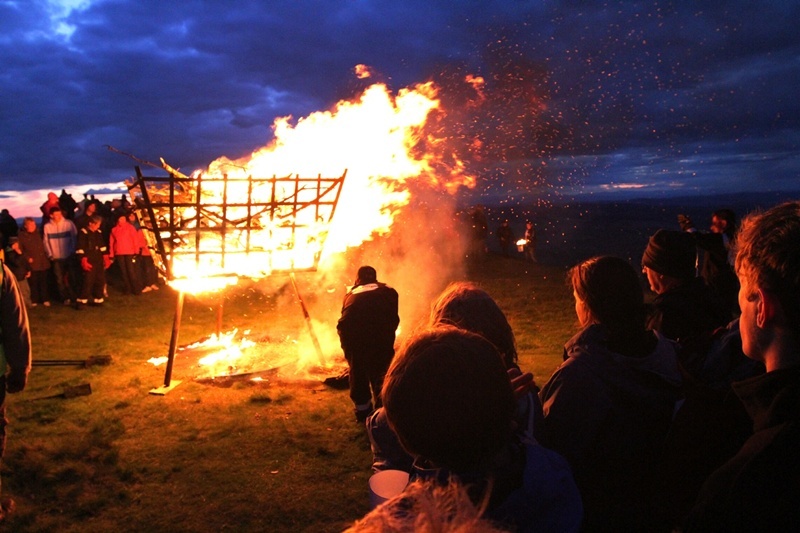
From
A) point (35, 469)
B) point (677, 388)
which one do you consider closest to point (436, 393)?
point (677, 388)

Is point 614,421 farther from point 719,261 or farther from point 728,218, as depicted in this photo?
point 728,218

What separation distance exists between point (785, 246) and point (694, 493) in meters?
1.05

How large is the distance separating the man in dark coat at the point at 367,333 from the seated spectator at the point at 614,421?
11.5ft

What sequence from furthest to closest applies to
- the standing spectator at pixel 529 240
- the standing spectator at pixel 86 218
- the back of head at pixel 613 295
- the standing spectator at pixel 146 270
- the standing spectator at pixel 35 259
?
the standing spectator at pixel 529 240 → the standing spectator at pixel 146 270 → the standing spectator at pixel 86 218 → the standing spectator at pixel 35 259 → the back of head at pixel 613 295

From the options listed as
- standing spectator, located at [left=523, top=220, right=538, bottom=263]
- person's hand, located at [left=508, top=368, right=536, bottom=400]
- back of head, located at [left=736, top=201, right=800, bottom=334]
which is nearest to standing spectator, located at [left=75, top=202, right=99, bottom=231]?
person's hand, located at [left=508, top=368, right=536, bottom=400]

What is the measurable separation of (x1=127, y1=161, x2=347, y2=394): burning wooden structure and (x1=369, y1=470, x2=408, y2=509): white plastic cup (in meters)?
5.30

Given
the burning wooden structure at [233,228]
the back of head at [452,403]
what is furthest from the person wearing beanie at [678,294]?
the burning wooden structure at [233,228]

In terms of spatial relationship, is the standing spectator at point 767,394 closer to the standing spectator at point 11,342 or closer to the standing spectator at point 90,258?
the standing spectator at point 11,342

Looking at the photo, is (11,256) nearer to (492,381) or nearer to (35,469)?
(35,469)

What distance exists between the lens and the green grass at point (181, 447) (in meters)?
4.41

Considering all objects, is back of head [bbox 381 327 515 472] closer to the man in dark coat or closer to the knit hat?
the knit hat

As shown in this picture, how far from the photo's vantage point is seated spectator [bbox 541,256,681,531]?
2.30 m

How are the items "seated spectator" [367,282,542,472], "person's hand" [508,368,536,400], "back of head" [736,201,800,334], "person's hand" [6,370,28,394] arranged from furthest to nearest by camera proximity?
"person's hand" [6,370,28,394]
"seated spectator" [367,282,542,472]
"person's hand" [508,368,536,400]
"back of head" [736,201,800,334]

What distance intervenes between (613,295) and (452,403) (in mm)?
1477
